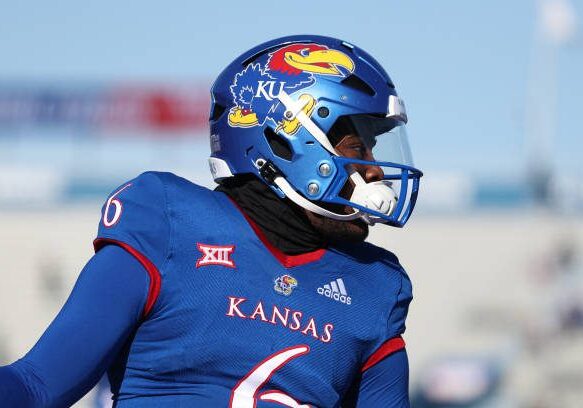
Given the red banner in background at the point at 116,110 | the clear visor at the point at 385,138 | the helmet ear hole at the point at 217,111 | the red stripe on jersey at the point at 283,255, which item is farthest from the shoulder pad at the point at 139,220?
the red banner in background at the point at 116,110

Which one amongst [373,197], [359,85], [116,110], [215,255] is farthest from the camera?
[116,110]

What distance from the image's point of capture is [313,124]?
8.29 ft

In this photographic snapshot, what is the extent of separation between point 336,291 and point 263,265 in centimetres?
18

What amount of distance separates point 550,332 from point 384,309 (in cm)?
1471

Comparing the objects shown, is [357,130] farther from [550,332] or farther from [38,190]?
[38,190]

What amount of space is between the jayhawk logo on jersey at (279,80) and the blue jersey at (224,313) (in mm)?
190

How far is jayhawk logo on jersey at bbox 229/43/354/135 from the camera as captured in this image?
256 cm

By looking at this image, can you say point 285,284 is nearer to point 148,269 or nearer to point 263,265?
Result: point 263,265

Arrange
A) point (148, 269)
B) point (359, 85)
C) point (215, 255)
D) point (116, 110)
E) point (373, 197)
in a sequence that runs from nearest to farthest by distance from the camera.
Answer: point (148, 269) → point (215, 255) → point (373, 197) → point (359, 85) → point (116, 110)

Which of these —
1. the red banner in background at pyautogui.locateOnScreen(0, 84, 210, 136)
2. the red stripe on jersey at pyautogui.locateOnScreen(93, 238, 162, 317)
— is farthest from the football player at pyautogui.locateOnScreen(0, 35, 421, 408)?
the red banner in background at pyautogui.locateOnScreen(0, 84, 210, 136)

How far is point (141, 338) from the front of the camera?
2305 mm

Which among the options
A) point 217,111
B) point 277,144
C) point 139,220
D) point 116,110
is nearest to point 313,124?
point 277,144

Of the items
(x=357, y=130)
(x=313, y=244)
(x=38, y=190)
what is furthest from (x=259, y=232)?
(x=38, y=190)

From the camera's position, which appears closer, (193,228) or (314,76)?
(193,228)
